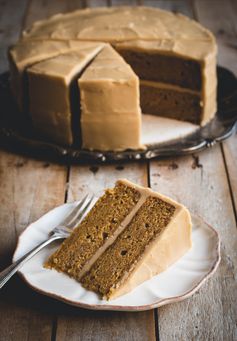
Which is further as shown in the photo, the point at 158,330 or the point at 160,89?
the point at 160,89

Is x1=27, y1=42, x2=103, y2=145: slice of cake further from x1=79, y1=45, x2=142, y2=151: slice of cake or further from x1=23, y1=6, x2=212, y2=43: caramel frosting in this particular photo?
x1=23, y1=6, x2=212, y2=43: caramel frosting

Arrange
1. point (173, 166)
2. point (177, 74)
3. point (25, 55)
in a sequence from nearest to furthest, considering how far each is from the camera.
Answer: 1. point (173, 166)
2. point (25, 55)
3. point (177, 74)

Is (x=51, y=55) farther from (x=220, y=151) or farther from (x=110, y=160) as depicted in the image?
(x=220, y=151)

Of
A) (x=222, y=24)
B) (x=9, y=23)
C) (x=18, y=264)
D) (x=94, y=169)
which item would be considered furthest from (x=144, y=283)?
(x=9, y=23)

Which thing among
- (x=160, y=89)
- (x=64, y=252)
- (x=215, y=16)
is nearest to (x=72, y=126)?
(x=160, y=89)

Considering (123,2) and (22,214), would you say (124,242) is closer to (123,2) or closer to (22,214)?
(22,214)

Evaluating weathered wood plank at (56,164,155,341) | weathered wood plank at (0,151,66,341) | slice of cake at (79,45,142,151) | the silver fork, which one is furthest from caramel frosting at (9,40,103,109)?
weathered wood plank at (56,164,155,341)
